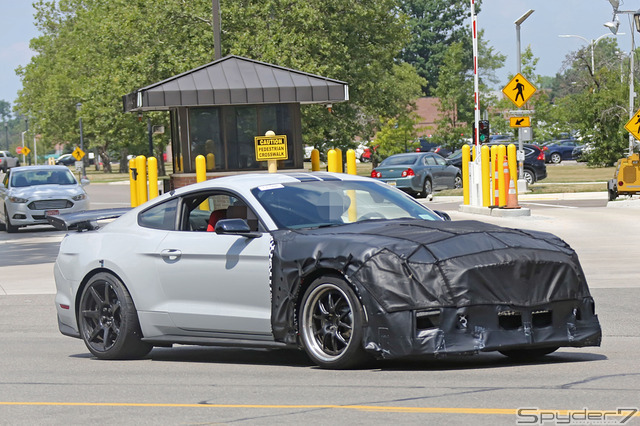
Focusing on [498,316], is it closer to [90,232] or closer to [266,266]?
[266,266]

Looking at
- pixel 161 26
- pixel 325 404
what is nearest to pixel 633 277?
pixel 325 404

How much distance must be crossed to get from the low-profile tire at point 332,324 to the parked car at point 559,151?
67.5 m

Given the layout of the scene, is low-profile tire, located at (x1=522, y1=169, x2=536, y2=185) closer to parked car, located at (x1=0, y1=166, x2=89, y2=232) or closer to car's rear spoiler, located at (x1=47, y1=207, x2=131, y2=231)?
parked car, located at (x1=0, y1=166, x2=89, y2=232)

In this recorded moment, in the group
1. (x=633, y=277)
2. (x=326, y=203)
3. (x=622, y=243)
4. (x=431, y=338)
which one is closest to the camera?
(x=431, y=338)

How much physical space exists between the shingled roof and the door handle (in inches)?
682

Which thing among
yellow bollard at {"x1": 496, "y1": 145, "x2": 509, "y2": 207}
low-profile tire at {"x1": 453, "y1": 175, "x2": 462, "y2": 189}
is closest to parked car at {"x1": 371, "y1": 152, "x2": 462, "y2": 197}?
low-profile tire at {"x1": 453, "y1": 175, "x2": 462, "y2": 189}

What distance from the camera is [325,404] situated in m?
6.92

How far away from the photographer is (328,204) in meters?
9.09

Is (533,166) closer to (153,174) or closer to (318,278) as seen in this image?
(153,174)

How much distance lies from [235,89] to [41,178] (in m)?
7.38

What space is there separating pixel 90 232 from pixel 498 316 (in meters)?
3.93

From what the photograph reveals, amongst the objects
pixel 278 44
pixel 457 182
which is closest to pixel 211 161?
pixel 457 182

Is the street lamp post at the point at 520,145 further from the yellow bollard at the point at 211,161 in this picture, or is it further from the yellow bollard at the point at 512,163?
the yellow bollard at the point at 211,161

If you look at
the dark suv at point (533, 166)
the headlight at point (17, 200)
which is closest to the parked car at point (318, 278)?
the headlight at point (17, 200)
